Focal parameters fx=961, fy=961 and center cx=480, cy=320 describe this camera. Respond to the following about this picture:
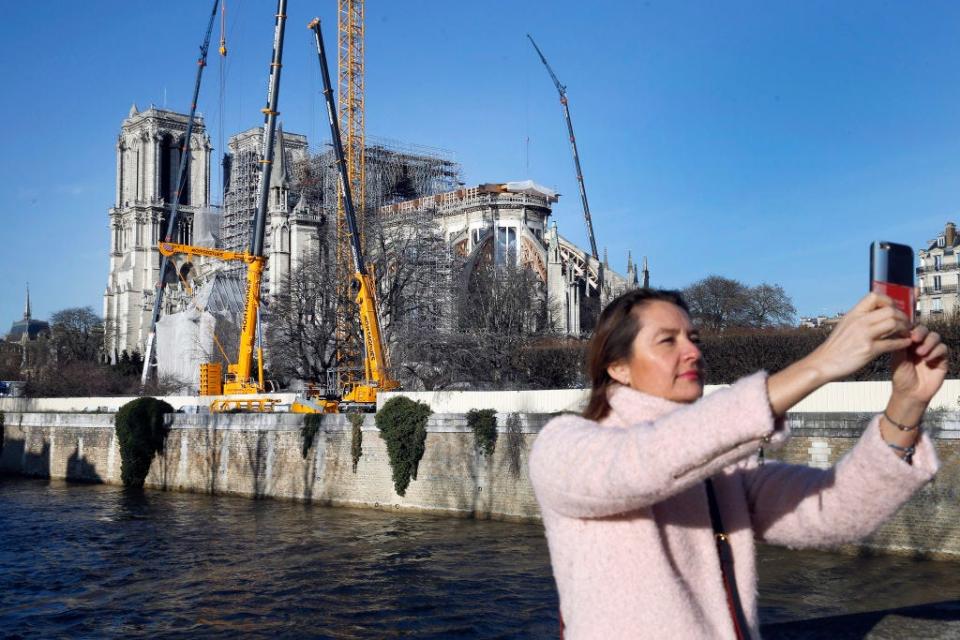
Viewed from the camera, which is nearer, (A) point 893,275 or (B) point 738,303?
(A) point 893,275

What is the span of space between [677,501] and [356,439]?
845 inches

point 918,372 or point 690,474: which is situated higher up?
point 918,372

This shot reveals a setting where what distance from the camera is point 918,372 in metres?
1.95

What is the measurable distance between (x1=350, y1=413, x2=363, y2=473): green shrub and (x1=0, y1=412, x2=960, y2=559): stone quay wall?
14 cm

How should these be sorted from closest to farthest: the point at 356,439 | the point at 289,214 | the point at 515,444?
1. the point at 515,444
2. the point at 356,439
3. the point at 289,214

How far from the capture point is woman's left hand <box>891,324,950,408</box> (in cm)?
192

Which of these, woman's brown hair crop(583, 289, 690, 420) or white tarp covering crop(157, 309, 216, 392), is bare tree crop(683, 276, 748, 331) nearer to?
white tarp covering crop(157, 309, 216, 392)

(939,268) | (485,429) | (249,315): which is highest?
(939,268)

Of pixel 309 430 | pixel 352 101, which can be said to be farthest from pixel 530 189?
pixel 309 430

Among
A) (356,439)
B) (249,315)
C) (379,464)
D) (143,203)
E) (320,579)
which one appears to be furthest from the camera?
(143,203)

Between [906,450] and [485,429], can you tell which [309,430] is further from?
[906,450]

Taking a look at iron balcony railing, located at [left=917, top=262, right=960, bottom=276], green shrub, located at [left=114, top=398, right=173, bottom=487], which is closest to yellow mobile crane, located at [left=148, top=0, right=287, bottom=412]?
green shrub, located at [left=114, top=398, right=173, bottom=487]

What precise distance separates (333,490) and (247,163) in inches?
2361

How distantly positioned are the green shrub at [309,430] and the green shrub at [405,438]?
2.76m
